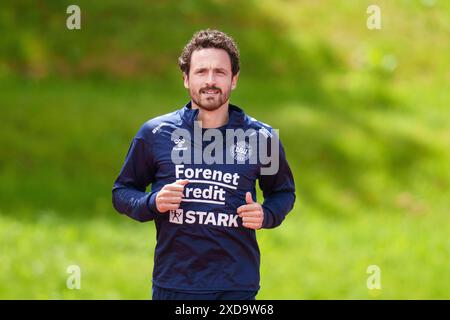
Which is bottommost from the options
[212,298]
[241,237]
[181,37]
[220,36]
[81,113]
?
[212,298]

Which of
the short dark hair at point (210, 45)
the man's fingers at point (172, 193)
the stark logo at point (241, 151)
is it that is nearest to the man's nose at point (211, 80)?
the short dark hair at point (210, 45)

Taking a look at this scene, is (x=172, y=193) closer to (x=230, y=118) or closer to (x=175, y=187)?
(x=175, y=187)

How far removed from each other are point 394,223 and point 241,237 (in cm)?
861

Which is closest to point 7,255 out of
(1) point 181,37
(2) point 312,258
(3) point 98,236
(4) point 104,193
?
(3) point 98,236

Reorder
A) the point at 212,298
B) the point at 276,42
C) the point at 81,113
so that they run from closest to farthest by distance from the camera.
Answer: the point at 212,298, the point at 81,113, the point at 276,42

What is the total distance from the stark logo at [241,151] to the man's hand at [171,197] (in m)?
0.39

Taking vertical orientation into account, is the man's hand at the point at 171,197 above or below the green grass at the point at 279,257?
below

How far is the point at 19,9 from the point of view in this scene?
17.5 metres

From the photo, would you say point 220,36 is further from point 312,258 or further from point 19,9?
point 19,9

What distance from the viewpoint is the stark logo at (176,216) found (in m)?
4.27

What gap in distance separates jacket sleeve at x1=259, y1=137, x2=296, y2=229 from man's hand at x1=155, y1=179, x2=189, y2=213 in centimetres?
53

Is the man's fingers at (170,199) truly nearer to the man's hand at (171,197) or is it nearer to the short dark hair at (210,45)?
the man's hand at (171,197)

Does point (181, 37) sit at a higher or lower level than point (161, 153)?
higher

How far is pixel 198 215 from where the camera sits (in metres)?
4.26
